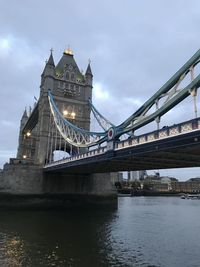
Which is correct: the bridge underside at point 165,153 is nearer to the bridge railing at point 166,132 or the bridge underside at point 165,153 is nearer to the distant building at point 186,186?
the bridge railing at point 166,132

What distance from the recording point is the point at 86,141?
157 feet

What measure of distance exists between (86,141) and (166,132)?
1171 inches

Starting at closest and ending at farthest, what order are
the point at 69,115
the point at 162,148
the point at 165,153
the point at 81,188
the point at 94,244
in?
the point at 162,148 → the point at 94,244 → the point at 165,153 → the point at 81,188 → the point at 69,115

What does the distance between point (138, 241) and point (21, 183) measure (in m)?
28.2

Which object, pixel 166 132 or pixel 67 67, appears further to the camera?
pixel 67 67

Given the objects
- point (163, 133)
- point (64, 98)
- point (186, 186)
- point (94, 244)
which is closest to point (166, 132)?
point (163, 133)

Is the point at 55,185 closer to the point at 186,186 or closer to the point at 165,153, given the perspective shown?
the point at 165,153

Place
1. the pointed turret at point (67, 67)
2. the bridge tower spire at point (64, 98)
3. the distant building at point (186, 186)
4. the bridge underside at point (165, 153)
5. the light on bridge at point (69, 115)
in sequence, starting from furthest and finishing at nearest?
the distant building at point (186, 186)
the pointed turret at point (67, 67)
the light on bridge at point (69, 115)
the bridge tower spire at point (64, 98)
the bridge underside at point (165, 153)

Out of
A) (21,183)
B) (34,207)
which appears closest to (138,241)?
(34,207)

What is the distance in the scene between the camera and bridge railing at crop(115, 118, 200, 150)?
16516 mm

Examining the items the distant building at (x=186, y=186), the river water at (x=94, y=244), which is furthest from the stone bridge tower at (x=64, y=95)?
the distant building at (x=186, y=186)

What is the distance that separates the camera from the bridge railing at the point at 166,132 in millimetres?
16516

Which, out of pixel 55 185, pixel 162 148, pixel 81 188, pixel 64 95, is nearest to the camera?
pixel 162 148

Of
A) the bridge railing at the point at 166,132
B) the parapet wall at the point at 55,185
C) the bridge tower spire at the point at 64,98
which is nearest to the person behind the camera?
the bridge railing at the point at 166,132
